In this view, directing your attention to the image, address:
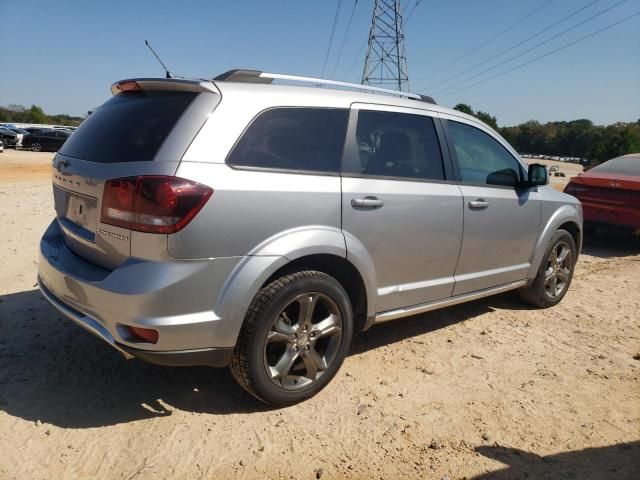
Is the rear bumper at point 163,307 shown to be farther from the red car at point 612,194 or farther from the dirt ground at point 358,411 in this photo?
the red car at point 612,194

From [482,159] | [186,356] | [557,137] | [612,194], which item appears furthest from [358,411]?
[557,137]

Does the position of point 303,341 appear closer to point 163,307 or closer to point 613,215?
point 163,307

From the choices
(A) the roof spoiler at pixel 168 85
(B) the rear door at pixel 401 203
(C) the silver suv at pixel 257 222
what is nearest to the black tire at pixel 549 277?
(C) the silver suv at pixel 257 222

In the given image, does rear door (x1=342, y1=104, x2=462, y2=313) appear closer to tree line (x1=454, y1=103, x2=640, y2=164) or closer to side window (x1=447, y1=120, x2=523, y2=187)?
side window (x1=447, y1=120, x2=523, y2=187)

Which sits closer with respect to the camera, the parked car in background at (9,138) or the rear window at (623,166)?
the rear window at (623,166)

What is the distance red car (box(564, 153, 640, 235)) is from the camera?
7.09 m

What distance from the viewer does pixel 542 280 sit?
4602mm

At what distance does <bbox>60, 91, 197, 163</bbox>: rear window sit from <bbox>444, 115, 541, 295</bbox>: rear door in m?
2.12

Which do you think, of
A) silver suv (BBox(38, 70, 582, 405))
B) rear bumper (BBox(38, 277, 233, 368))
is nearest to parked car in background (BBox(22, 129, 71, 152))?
silver suv (BBox(38, 70, 582, 405))

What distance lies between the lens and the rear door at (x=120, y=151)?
7.82ft

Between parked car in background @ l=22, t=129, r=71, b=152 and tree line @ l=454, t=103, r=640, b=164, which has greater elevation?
tree line @ l=454, t=103, r=640, b=164

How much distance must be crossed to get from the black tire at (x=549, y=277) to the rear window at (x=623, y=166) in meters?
3.75

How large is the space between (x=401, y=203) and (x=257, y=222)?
1.10m

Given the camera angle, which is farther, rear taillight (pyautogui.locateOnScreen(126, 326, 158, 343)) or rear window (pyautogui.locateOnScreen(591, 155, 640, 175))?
rear window (pyautogui.locateOnScreen(591, 155, 640, 175))
